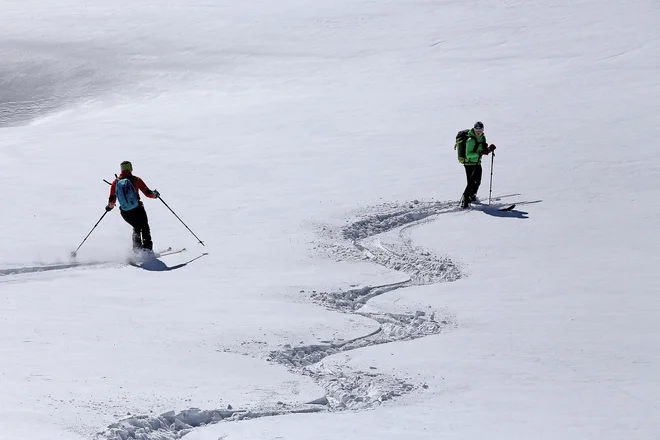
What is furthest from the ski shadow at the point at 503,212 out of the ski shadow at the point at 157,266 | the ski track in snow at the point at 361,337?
the ski shadow at the point at 157,266

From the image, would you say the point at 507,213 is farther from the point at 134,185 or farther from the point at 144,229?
the point at 134,185

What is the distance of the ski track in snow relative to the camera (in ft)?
24.9

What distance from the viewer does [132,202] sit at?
14016 mm

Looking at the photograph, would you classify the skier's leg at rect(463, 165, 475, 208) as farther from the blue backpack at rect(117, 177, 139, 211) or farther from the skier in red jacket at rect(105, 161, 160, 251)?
the blue backpack at rect(117, 177, 139, 211)

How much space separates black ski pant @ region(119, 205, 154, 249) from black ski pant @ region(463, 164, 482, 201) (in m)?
6.13

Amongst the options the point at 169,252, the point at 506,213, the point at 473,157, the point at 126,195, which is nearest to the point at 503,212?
the point at 506,213

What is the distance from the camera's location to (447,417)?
7.91 m

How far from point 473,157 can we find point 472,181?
1.53 feet

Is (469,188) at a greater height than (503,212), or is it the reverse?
(469,188)

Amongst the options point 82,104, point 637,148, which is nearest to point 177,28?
point 82,104

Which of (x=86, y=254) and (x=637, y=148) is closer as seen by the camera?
(x=86, y=254)

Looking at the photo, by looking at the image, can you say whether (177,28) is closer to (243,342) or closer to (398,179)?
(398,179)

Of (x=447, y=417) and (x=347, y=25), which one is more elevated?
(x=347, y=25)

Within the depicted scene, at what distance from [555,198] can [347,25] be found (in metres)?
17.6
